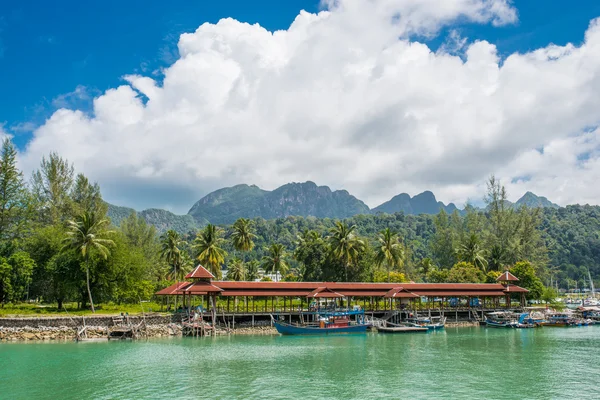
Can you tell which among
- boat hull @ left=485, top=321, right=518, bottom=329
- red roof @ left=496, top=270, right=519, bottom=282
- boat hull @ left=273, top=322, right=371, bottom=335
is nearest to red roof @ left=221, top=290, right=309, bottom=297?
boat hull @ left=273, top=322, right=371, bottom=335

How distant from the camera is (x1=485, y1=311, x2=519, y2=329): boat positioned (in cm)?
5291

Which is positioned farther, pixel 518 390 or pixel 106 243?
pixel 106 243

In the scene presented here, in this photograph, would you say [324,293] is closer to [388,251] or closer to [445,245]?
[388,251]

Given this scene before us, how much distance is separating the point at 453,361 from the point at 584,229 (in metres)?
142

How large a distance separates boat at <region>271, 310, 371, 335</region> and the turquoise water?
436 centimetres

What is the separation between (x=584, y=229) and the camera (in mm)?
149250

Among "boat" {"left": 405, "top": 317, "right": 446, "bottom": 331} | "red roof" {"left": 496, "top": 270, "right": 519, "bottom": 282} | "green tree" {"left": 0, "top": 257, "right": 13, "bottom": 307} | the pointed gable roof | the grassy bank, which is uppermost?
"green tree" {"left": 0, "top": 257, "right": 13, "bottom": 307}

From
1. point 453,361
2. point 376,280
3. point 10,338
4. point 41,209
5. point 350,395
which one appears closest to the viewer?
point 350,395

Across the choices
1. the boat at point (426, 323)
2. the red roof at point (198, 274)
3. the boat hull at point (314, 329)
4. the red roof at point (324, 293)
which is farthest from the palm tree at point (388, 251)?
the red roof at point (198, 274)

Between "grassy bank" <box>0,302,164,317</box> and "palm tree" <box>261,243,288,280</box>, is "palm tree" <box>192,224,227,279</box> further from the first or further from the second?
"palm tree" <box>261,243,288,280</box>

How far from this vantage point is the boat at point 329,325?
1804 inches

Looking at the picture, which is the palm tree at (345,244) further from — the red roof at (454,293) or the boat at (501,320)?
the boat at (501,320)

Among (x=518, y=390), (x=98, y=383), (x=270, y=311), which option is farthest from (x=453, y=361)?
(x=270, y=311)

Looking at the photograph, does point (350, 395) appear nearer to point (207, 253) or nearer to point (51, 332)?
point (51, 332)
